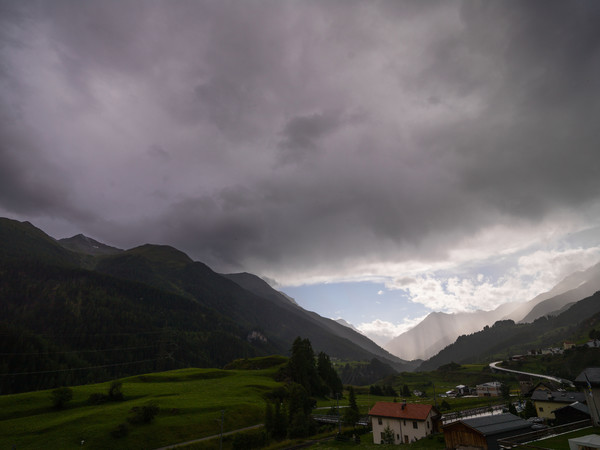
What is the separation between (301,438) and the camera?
8619cm

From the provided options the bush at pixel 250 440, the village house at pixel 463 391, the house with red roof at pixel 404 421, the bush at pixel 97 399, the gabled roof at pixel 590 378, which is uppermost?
the gabled roof at pixel 590 378

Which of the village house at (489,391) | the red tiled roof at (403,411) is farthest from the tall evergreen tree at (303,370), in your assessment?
the red tiled roof at (403,411)

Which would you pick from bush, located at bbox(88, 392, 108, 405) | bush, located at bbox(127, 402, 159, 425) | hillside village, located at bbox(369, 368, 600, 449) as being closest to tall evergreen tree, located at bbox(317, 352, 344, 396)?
hillside village, located at bbox(369, 368, 600, 449)

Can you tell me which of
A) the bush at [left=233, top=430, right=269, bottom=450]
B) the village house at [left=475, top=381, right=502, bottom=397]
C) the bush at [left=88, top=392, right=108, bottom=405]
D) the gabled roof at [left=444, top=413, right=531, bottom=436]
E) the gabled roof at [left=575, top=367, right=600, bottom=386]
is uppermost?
the gabled roof at [left=575, top=367, right=600, bottom=386]

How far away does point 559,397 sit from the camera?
77688 millimetres

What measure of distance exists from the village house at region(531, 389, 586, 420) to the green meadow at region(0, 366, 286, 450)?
73.1 metres

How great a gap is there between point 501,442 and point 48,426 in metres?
94.2

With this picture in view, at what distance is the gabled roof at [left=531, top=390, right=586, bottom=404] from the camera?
73675 millimetres

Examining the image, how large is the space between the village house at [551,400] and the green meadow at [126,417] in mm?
73073

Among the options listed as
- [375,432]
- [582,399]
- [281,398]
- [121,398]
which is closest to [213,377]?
[281,398]

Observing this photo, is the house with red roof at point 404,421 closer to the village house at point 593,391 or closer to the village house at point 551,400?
the village house at point 593,391

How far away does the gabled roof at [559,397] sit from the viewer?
7368cm

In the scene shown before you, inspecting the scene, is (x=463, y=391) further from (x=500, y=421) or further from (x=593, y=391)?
(x=500, y=421)

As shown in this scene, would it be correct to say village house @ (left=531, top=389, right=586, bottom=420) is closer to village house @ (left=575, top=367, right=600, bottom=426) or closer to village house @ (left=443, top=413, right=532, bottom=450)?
village house @ (left=575, top=367, right=600, bottom=426)
